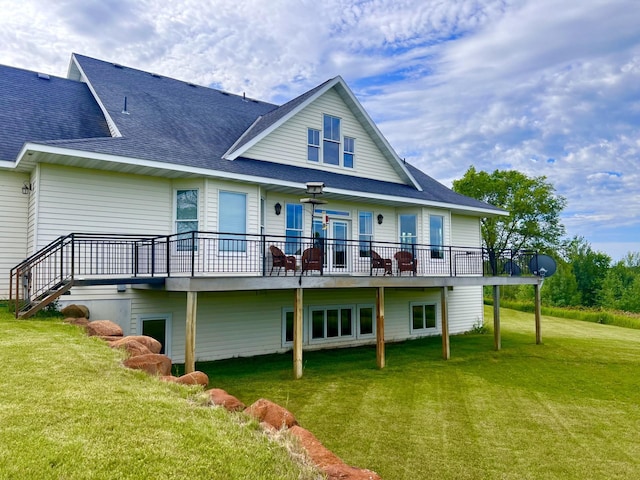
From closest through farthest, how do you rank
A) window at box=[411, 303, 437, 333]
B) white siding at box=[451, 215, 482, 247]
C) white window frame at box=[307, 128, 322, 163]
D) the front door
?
the front door
white window frame at box=[307, 128, 322, 163]
window at box=[411, 303, 437, 333]
white siding at box=[451, 215, 482, 247]

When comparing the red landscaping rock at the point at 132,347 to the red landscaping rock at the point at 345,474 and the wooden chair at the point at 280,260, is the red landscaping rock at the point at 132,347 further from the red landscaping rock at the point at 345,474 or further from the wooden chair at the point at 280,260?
the wooden chair at the point at 280,260

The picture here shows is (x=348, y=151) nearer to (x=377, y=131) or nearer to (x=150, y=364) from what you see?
(x=377, y=131)

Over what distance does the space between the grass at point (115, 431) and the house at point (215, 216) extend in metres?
3.43

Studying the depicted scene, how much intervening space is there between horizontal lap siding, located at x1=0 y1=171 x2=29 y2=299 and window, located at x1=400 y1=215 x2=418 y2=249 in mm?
11119

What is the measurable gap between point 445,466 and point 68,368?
193 inches

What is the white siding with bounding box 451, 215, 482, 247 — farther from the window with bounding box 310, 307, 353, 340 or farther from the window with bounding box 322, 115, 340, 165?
the window with bounding box 322, 115, 340, 165

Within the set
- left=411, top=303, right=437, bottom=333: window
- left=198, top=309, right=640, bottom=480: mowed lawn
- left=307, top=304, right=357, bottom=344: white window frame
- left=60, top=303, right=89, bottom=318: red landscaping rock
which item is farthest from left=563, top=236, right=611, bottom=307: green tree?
Answer: left=60, top=303, right=89, bottom=318: red landscaping rock

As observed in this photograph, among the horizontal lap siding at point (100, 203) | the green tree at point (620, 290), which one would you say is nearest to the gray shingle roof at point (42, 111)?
the horizontal lap siding at point (100, 203)

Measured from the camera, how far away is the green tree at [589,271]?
4341 cm

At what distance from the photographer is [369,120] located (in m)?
15.1

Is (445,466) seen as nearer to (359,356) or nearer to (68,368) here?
(68,368)

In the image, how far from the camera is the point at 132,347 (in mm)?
6996

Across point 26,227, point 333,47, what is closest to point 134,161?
point 26,227

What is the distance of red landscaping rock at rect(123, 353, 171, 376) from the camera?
6039 mm
